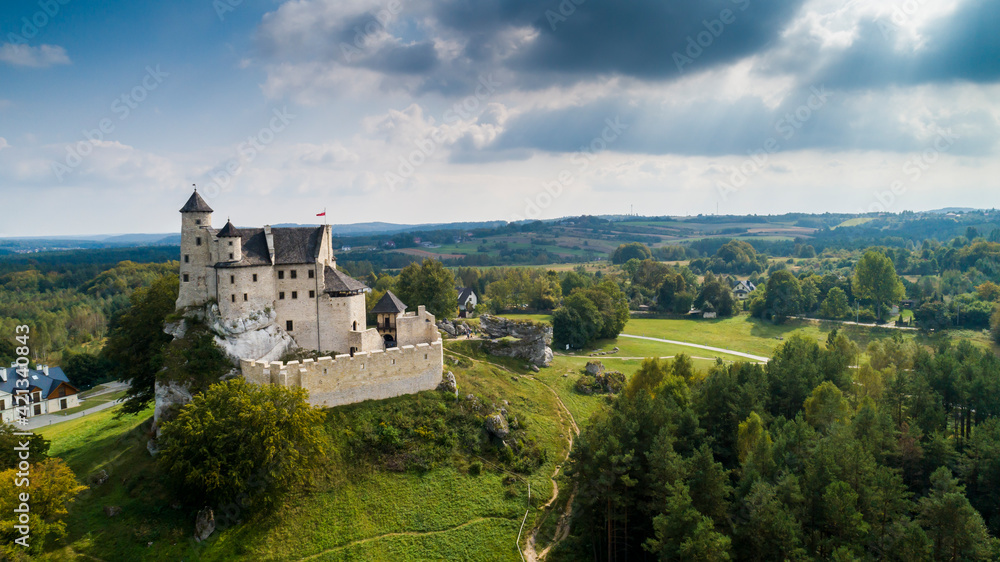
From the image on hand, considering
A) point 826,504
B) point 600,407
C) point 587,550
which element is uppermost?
point 826,504

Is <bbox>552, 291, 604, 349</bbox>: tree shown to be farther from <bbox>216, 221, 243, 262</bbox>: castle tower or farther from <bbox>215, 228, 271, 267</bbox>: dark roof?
<bbox>216, 221, 243, 262</bbox>: castle tower

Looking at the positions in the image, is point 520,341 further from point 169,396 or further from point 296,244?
point 169,396

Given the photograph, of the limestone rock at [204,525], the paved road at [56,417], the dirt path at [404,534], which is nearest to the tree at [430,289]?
the paved road at [56,417]

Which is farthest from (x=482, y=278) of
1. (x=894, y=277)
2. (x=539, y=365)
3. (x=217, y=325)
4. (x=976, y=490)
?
(x=976, y=490)

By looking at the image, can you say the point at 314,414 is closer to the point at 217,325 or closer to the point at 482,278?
the point at 217,325

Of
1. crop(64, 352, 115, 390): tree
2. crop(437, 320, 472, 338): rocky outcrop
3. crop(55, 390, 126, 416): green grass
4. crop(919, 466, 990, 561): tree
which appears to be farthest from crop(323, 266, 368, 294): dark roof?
crop(64, 352, 115, 390): tree
